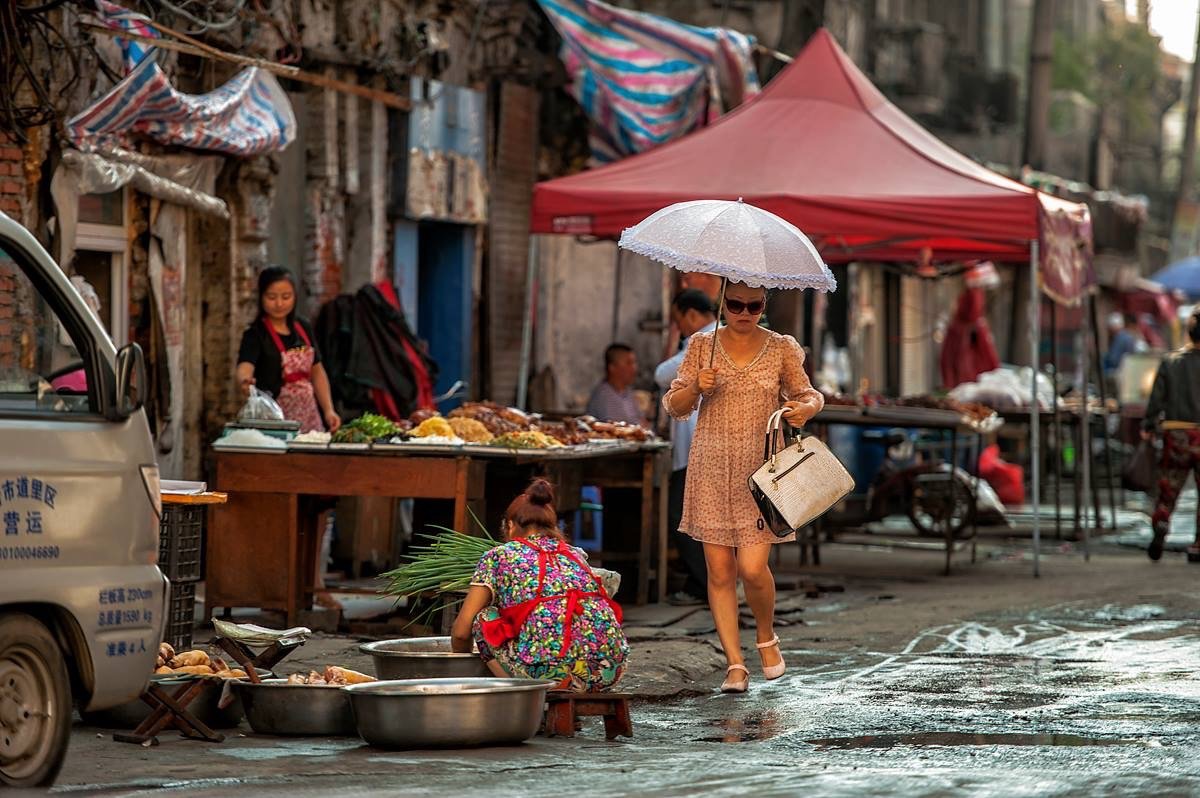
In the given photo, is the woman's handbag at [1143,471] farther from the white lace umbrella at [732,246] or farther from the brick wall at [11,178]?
the brick wall at [11,178]

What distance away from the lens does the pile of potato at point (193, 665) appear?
26.9 ft

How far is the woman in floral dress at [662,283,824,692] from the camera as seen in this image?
9.59 m

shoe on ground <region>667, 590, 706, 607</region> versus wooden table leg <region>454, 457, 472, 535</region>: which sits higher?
wooden table leg <region>454, 457, 472, 535</region>

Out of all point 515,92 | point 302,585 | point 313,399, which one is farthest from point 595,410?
point 515,92

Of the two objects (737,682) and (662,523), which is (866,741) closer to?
(737,682)

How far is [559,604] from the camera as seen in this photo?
8.25 metres

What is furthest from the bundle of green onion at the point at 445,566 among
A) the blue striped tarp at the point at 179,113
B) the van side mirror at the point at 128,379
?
the blue striped tarp at the point at 179,113

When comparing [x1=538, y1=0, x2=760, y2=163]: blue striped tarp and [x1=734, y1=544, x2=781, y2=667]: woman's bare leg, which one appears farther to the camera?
[x1=538, y1=0, x2=760, y2=163]: blue striped tarp

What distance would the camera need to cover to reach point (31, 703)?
6.67 metres

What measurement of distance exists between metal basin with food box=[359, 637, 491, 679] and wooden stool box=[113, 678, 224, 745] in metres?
0.82

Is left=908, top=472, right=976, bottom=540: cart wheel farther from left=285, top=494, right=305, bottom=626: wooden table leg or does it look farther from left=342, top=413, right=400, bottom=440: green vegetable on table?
left=285, top=494, right=305, bottom=626: wooden table leg

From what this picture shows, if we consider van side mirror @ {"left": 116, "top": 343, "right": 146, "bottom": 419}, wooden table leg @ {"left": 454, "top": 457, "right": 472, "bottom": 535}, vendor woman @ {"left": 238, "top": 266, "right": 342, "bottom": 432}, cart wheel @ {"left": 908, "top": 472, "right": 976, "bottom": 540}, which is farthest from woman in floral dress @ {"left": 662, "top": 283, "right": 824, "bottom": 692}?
cart wheel @ {"left": 908, "top": 472, "right": 976, "bottom": 540}

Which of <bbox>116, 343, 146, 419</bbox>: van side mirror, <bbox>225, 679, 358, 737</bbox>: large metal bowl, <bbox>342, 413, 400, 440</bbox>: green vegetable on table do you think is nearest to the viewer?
<bbox>116, 343, 146, 419</bbox>: van side mirror

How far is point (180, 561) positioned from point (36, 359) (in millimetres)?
1971
